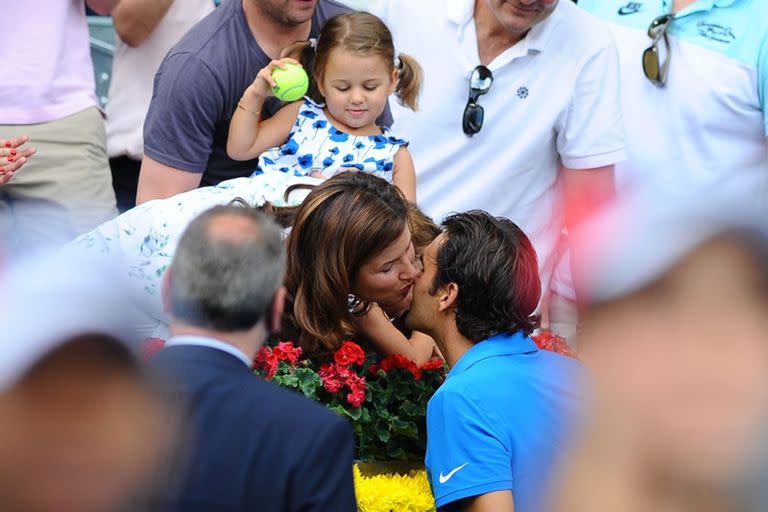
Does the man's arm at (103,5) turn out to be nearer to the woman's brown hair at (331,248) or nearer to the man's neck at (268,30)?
the man's neck at (268,30)

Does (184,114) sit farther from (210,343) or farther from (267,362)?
(210,343)

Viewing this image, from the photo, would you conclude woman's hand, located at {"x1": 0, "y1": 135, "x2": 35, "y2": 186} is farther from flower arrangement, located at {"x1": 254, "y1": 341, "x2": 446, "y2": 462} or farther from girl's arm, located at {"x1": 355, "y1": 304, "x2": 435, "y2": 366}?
girl's arm, located at {"x1": 355, "y1": 304, "x2": 435, "y2": 366}

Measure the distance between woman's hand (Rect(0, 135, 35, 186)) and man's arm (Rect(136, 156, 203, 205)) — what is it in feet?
1.21

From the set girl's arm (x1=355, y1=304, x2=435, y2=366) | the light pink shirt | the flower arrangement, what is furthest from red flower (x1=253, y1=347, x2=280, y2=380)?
the light pink shirt

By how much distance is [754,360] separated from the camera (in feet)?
4.68

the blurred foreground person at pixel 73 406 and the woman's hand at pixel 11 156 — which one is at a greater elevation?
the blurred foreground person at pixel 73 406

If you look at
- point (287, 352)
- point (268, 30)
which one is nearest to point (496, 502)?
point (287, 352)

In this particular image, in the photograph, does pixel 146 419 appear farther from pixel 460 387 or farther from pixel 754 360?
pixel 460 387

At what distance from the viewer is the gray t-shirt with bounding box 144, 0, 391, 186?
12.5ft

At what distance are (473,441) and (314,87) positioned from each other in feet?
5.36

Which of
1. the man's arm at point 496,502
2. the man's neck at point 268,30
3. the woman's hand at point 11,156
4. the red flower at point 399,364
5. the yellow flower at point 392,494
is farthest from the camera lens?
the man's neck at point 268,30

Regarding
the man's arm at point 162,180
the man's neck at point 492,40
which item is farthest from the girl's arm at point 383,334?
the man's neck at point 492,40

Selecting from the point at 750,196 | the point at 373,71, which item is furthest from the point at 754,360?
the point at 373,71

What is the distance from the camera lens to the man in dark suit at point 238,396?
2104 millimetres
